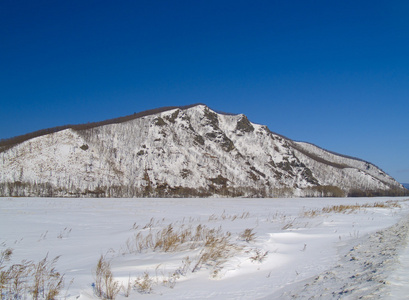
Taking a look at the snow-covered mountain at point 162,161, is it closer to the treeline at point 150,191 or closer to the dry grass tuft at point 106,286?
the treeline at point 150,191

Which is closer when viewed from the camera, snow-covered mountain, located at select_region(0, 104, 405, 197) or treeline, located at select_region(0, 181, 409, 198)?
treeline, located at select_region(0, 181, 409, 198)

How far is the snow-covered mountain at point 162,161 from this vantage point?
78.6 m

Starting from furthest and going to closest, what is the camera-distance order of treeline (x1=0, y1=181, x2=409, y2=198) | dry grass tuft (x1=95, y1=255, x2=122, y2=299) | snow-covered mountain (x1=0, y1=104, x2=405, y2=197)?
snow-covered mountain (x1=0, y1=104, x2=405, y2=197)
treeline (x1=0, y1=181, x2=409, y2=198)
dry grass tuft (x1=95, y1=255, x2=122, y2=299)

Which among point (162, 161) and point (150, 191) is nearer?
point (150, 191)

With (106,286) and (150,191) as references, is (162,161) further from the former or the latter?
(106,286)

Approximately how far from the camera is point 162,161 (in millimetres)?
97812

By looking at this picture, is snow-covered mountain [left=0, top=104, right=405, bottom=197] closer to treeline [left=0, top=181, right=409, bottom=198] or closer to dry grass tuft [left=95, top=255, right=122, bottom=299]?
treeline [left=0, top=181, right=409, bottom=198]

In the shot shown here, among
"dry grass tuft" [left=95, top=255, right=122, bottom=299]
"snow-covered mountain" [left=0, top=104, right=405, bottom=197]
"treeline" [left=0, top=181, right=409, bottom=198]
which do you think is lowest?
"treeline" [left=0, top=181, right=409, bottom=198]

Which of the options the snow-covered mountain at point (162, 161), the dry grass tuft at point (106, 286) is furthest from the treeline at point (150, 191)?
the dry grass tuft at point (106, 286)

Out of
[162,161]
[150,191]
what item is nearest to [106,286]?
[150,191]

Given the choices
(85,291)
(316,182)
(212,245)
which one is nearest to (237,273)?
(212,245)

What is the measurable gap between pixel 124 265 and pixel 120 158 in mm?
92662

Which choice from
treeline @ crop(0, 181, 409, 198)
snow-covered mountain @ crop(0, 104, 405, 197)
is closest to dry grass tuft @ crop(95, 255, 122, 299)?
treeline @ crop(0, 181, 409, 198)

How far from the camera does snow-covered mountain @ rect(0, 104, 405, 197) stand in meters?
78.6
